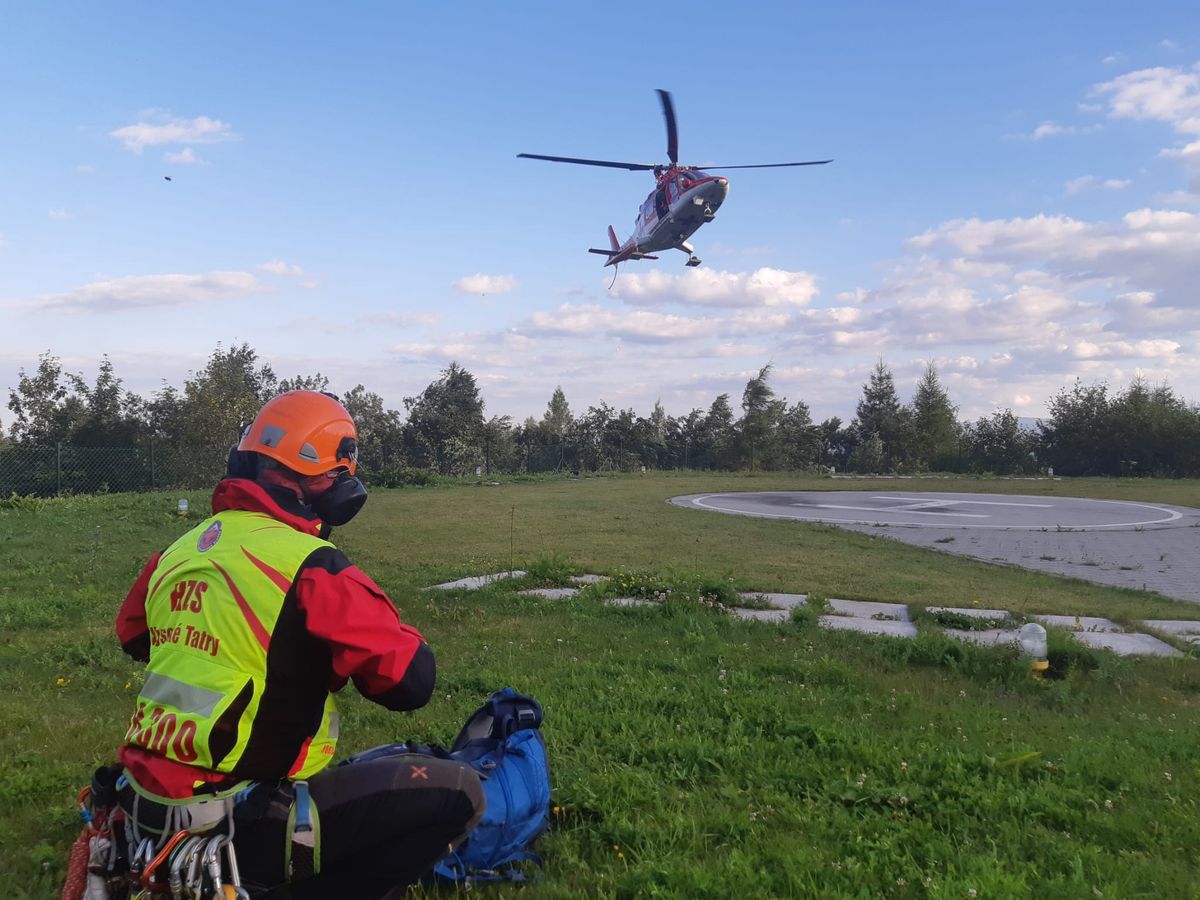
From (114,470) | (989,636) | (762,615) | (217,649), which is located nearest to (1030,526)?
(989,636)

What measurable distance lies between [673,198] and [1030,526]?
1142 centimetres

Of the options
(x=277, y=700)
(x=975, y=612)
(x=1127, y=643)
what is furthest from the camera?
(x=975, y=612)

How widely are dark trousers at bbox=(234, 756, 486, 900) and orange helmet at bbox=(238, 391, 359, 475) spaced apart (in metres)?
0.92

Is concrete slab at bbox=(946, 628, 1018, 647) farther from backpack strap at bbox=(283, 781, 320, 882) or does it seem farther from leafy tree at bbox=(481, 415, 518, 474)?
leafy tree at bbox=(481, 415, 518, 474)

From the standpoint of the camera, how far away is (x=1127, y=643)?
21.4 ft

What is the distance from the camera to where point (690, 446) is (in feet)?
149

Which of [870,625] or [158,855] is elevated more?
[158,855]

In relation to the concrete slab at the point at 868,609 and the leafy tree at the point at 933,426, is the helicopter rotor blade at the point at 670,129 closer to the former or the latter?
the concrete slab at the point at 868,609

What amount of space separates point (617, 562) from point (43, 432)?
29467 millimetres

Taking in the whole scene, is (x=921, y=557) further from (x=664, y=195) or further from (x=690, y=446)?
(x=690, y=446)

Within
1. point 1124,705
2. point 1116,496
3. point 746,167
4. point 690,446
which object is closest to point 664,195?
point 746,167

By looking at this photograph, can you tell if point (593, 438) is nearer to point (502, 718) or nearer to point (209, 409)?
point (209, 409)

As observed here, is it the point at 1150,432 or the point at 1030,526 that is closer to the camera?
the point at 1030,526

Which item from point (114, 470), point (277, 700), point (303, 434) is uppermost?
point (303, 434)
